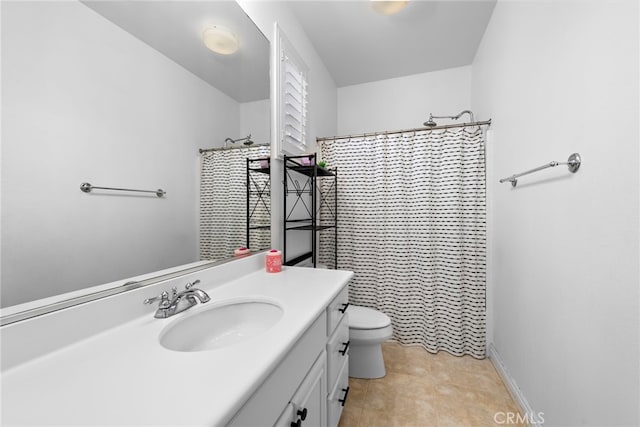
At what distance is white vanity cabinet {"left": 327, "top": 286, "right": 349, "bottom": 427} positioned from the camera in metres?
1.11

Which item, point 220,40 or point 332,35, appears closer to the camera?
point 220,40

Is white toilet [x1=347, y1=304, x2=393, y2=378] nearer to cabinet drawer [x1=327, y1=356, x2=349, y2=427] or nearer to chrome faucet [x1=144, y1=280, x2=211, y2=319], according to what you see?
cabinet drawer [x1=327, y1=356, x2=349, y2=427]

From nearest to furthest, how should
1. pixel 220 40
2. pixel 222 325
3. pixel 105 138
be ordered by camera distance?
pixel 105 138 → pixel 222 325 → pixel 220 40

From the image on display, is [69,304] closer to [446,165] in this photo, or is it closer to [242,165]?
[242,165]

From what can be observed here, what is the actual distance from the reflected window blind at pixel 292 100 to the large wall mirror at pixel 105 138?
47 cm

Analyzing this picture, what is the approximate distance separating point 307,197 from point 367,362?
4.08 feet

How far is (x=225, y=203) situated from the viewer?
1.25 m

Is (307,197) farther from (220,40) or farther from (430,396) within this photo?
(430,396)

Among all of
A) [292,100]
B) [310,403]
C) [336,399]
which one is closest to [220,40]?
[292,100]

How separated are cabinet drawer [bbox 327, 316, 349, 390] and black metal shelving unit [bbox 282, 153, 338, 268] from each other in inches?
22.9

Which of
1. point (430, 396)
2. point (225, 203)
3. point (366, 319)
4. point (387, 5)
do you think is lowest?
point (430, 396)

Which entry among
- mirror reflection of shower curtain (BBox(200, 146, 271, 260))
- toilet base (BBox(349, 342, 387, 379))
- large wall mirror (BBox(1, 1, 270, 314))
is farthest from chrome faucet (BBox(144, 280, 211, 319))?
toilet base (BBox(349, 342, 387, 379))

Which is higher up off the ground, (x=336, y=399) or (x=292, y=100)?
(x=292, y=100)

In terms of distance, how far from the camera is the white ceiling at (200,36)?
32.6 inches
